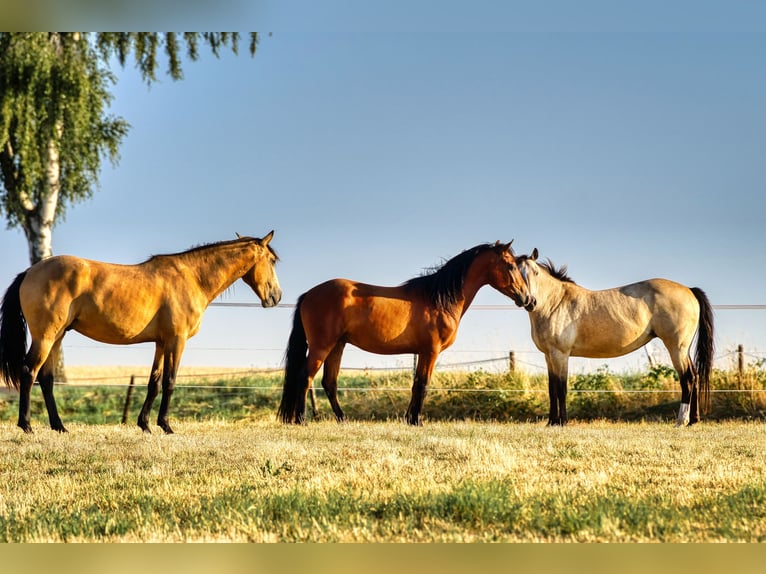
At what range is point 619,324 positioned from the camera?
10.4 m

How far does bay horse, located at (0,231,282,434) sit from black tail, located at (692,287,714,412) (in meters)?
5.99

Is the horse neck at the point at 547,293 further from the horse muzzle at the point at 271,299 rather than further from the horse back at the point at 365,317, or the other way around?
the horse muzzle at the point at 271,299

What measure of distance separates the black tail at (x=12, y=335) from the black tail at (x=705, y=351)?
316 inches

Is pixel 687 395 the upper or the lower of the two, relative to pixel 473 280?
lower

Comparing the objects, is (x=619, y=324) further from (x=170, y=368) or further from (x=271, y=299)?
(x=170, y=368)

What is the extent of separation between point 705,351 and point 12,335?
8253mm

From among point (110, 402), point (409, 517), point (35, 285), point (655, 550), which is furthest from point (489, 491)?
point (110, 402)

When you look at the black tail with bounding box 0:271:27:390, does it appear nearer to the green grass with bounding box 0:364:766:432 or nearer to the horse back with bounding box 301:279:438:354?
the horse back with bounding box 301:279:438:354

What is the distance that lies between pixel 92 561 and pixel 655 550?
2.56m

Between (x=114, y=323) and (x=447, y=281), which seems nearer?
(x=114, y=323)

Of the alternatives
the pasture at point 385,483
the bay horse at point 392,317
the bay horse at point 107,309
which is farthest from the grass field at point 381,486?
the bay horse at point 392,317

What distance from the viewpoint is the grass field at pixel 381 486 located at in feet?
15.4

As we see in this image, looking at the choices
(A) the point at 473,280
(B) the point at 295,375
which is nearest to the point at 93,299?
(B) the point at 295,375
